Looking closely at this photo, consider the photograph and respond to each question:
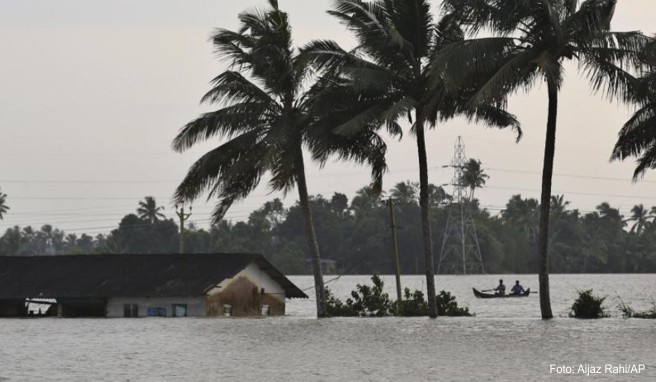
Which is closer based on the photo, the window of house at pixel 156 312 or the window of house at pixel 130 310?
the window of house at pixel 156 312

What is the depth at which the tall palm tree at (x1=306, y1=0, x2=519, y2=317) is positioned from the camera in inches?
1634

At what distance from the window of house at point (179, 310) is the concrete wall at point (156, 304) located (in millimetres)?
126

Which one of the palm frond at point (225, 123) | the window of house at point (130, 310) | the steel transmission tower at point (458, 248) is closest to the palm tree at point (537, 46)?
the palm frond at point (225, 123)

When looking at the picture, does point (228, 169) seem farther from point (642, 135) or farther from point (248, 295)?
point (642, 135)

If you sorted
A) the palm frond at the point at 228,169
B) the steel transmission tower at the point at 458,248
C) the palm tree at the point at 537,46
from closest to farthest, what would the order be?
the palm tree at the point at 537,46, the palm frond at the point at 228,169, the steel transmission tower at the point at 458,248

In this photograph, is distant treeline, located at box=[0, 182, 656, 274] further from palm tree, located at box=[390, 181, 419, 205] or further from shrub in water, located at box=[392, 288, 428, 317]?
shrub in water, located at box=[392, 288, 428, 317]

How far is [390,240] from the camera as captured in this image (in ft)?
536

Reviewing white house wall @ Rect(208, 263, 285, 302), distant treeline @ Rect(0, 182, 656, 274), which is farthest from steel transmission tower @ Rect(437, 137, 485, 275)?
white house wall @ Rect(208, 263, 285, 302)

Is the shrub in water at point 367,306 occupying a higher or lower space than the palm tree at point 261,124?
lower

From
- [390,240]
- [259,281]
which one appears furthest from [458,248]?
[259,281]

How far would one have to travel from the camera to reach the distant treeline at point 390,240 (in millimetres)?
170750

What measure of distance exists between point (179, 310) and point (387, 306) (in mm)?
8854

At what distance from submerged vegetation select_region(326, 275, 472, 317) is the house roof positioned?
16.4 ft
